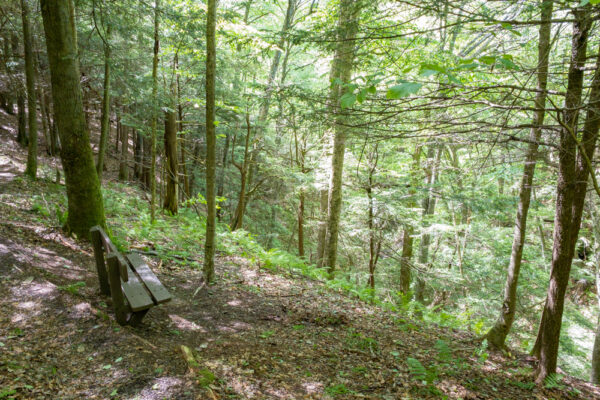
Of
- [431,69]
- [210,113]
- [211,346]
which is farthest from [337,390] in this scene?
[210,113]

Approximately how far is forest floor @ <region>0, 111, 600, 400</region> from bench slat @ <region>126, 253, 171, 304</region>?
1.58 ft

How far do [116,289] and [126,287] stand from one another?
22cm

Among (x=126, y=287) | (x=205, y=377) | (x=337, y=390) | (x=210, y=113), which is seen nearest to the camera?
(x=205, y=377)

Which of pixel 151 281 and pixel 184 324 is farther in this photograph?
pixel 184 324

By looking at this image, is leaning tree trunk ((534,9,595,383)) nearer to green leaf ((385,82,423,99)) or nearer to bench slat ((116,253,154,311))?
green leaf ((385,82,423,99))

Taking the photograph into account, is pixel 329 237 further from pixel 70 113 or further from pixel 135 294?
pixel 70 113

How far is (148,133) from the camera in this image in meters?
11.3

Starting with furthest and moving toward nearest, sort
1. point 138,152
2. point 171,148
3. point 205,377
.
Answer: point 138,152
point 171,148
point 205,377

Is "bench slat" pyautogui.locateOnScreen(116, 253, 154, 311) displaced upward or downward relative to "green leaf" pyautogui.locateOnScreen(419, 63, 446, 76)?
downward

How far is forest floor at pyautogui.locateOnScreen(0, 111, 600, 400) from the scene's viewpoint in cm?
294

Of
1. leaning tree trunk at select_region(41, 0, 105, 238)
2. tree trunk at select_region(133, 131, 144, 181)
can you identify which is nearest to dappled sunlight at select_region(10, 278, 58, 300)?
leaning tree trunk at select_region(41, 0, 105, 238)

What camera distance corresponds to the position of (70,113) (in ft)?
17.4

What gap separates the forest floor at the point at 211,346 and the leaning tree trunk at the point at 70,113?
842 millimetres

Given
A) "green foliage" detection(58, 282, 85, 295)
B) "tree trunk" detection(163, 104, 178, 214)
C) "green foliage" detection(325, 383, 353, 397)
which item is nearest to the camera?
"green foliage" detection(325, 383, 353, 397)
